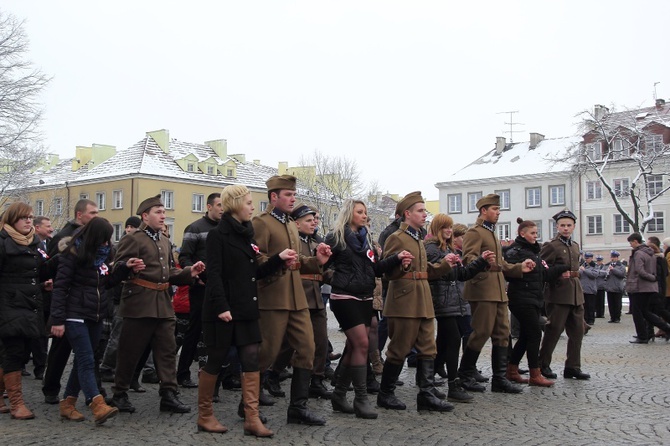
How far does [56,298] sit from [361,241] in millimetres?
3057

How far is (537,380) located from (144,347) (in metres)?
5.03

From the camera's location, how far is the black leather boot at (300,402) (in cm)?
788

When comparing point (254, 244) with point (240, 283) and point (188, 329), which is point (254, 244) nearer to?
point (240, 283)

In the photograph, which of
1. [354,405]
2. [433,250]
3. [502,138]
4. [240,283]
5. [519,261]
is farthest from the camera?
[502,138]

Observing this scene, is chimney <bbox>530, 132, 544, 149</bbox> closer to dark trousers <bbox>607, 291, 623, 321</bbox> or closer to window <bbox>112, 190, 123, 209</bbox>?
window <bbox>112, 190, 123, 209</bbox>

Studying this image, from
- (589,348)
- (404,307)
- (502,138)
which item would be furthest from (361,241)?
(502,138)

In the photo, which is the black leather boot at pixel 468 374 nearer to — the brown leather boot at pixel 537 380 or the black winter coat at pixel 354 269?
the brown leather boot at pixel 537 380

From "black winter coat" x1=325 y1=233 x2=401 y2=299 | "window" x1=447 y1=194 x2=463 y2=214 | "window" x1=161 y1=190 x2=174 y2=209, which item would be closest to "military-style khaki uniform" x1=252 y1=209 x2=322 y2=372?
"black winter coat" x1=325 y1=233 x2=401 y2=299

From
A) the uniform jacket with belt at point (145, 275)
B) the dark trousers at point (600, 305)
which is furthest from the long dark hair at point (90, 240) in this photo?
the dark trousers at point (600, 305)

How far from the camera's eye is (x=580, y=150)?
4862 cm

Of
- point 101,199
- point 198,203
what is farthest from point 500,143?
point 101,199

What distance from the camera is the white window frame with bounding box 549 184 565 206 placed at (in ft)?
218

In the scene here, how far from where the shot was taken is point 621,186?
61594 millimetres

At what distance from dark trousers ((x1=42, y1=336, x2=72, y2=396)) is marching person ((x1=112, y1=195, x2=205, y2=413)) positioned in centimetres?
61
